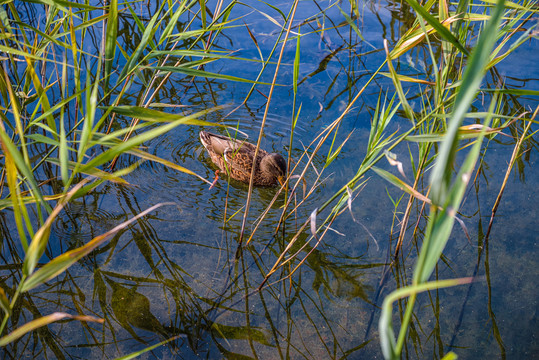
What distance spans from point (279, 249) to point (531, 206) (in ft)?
6.39

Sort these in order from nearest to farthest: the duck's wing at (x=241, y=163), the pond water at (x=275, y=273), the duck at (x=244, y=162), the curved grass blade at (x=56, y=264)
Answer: the curved grass blade at (x=56, y=264)
the pond water at (x=275, y=273)
the duck at (x=244, y=162)
the duck's wing at (x=241, y=163)

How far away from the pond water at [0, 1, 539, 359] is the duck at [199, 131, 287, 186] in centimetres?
11

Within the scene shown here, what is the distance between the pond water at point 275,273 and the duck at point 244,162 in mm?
110

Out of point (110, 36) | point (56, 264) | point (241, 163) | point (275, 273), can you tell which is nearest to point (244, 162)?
point (241, 163)

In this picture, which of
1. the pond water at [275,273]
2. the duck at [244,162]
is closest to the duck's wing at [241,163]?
the duck at [244,162]

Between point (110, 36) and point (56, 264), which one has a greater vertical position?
point (110, 36)

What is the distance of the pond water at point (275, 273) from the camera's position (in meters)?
2.71

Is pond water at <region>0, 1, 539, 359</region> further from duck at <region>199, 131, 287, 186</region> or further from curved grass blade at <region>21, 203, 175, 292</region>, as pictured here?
curved grass blade at <region>21, 203, 175, 292</region>

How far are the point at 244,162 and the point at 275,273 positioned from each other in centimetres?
154

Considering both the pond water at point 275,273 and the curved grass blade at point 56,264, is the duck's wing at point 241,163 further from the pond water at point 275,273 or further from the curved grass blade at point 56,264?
the curved grass blade at point 56,264

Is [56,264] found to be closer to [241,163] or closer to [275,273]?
[275,273]

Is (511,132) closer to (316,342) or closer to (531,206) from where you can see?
(531,206)

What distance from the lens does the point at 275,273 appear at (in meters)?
3.11

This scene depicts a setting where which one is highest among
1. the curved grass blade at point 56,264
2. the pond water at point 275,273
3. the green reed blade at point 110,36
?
the green reed blade at point 110,36
